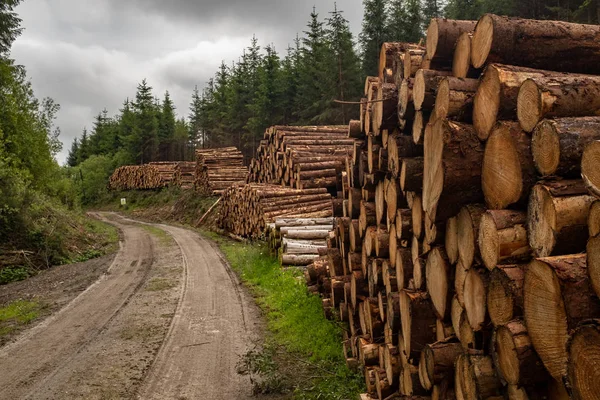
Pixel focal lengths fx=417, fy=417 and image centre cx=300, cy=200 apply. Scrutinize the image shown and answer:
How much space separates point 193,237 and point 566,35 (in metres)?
19.4

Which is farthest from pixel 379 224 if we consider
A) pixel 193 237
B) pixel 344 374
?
pixel 193 237

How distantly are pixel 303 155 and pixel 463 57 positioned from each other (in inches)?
516

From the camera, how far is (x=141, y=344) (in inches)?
279

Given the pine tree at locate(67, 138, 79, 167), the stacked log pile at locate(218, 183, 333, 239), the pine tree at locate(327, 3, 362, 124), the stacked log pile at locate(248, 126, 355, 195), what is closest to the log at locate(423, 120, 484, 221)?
the stacked log pile at locate(218, 183, 333, 239)

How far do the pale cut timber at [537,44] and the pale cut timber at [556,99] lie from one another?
69 centimetres

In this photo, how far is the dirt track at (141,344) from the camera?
5.64 meters

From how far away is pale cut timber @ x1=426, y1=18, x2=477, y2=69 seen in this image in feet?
13.6

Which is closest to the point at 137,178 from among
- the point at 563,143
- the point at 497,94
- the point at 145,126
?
the point at 145,126

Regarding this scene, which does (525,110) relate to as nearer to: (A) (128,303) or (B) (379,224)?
(B) (379,224)

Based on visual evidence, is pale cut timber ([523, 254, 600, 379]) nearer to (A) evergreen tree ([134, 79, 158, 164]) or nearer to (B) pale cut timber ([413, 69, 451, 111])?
(B) pale cut timber ([413, 69, 451, 111])

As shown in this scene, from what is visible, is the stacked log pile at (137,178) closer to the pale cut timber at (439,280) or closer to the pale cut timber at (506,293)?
the pale cut timber at (439,280)

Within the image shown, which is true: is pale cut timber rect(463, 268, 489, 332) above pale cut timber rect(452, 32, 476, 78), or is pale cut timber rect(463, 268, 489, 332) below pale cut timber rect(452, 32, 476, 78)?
below

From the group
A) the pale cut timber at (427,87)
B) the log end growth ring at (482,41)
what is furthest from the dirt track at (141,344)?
the log end growth ring at (482,41)

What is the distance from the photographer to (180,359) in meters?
6.47
